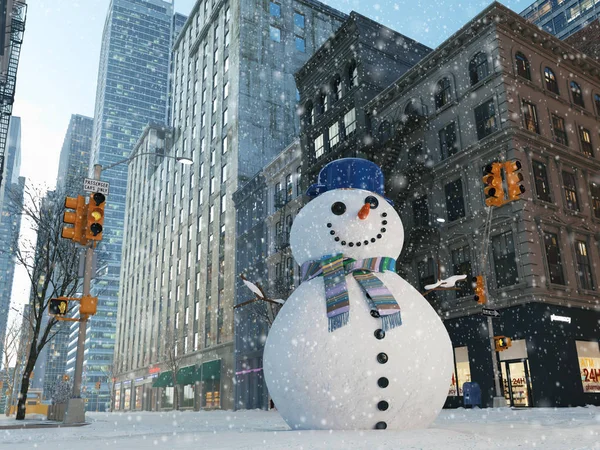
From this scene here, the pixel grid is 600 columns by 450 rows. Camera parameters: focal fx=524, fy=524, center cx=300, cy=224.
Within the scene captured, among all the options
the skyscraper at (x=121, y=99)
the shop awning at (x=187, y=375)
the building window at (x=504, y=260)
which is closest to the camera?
the building window at (x=504, y=260)

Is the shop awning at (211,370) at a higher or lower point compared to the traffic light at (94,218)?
lower

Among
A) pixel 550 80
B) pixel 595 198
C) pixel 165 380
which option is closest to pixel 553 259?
pixel 595 198

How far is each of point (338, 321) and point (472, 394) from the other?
15.3m

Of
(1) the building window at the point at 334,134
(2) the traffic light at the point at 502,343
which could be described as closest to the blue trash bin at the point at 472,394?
(2) the traffic light at the point at 502,343

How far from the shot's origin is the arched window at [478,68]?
2283 cm

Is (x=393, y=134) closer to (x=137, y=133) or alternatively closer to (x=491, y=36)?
(x=491, y=36)

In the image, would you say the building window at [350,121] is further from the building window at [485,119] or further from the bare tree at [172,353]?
the bare tree at [172,353]

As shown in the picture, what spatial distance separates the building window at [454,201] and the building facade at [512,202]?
5 cm

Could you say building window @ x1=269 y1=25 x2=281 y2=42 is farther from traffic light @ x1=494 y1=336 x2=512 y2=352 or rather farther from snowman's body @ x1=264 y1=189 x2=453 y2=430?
snowman's body @ x1=264 y1=189 x2=453 y2=430

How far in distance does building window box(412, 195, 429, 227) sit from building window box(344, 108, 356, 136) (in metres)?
5.98

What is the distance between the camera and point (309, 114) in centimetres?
3409

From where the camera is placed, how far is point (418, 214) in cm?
2508

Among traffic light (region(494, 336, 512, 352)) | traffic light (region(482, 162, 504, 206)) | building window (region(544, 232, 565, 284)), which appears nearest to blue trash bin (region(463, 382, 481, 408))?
traffic light (region(494, 336, 512, 352))

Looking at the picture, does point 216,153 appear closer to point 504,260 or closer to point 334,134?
point 334,134
